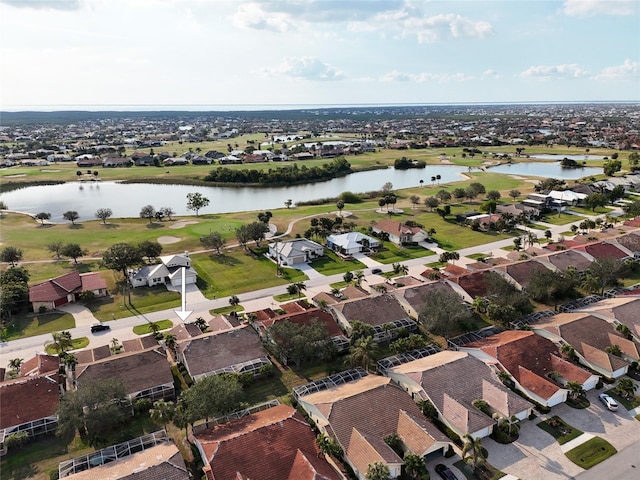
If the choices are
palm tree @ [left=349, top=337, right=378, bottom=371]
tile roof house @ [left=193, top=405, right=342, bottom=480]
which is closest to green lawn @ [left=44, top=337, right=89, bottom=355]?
tile roof house @ [left=193, top=405, right=342, bottom=480]

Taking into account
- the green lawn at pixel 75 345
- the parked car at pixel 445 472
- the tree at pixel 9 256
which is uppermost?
the tree at pixel 9 256

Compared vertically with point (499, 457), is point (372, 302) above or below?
above

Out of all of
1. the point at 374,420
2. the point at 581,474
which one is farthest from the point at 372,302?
the point at 581,474

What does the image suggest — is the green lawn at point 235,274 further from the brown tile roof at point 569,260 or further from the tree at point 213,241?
the brown tile roof at point 569,260

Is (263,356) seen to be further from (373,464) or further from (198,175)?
(198,175)

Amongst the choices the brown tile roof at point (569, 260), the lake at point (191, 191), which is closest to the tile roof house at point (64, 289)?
the lake at point (191, 191)

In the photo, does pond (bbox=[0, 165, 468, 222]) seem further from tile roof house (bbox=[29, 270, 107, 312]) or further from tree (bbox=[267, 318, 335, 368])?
tree (bbox=[267, 318, 335, 368])
